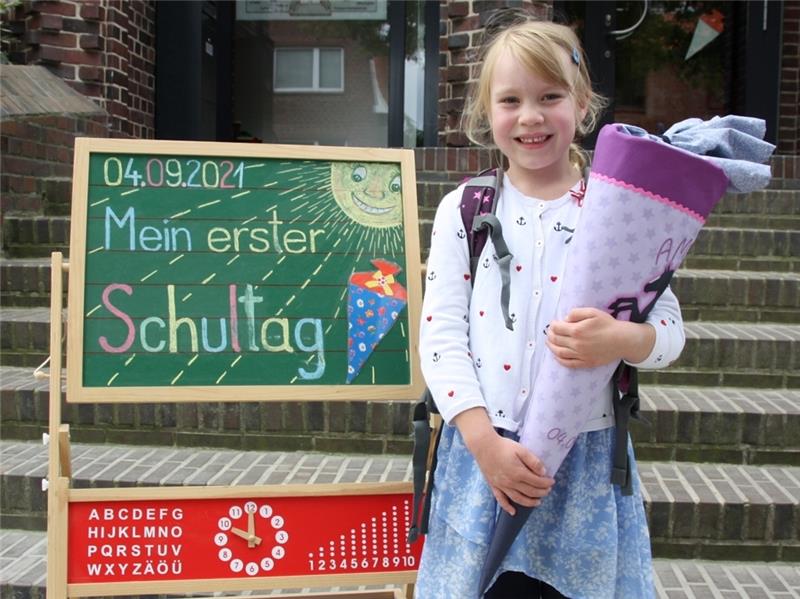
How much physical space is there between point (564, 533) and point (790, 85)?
684 centimetres

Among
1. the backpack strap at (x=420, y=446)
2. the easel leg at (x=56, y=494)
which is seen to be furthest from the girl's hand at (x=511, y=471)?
the easel leg at (x=56, y=494)

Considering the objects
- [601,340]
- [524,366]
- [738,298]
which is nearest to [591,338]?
[601,340]

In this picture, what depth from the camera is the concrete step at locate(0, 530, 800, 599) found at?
262 cm

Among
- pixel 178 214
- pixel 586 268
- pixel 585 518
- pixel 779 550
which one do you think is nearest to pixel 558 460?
pixel 585 518

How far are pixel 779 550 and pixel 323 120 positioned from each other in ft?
21.8

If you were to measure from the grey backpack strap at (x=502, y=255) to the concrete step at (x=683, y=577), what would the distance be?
150 centimetres

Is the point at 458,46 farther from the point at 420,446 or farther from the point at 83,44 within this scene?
the point at 420,446

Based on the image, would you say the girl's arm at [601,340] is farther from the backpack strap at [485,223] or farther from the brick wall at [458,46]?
the brick wall at [458,46]

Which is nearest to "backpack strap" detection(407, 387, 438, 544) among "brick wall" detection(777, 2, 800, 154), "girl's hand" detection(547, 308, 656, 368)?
→ "girl's hand" detection(547, 308, 656, 368)

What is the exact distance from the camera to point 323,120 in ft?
27.9

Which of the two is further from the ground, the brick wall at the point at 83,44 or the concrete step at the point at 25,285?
the brick wall at the point at 83,44

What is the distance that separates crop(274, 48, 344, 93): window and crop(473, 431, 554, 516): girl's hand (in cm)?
720

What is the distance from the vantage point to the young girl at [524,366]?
→ 5.12ft

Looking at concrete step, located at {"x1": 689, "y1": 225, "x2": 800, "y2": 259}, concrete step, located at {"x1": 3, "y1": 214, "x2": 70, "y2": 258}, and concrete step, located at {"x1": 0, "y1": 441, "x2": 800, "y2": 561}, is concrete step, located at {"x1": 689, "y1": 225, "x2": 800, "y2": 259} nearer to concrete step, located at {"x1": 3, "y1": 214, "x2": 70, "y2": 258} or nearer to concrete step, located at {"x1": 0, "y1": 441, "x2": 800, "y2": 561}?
concrete step, located at {"x1": 0, "y1": 441, "x2": 800, "y2": 561}
